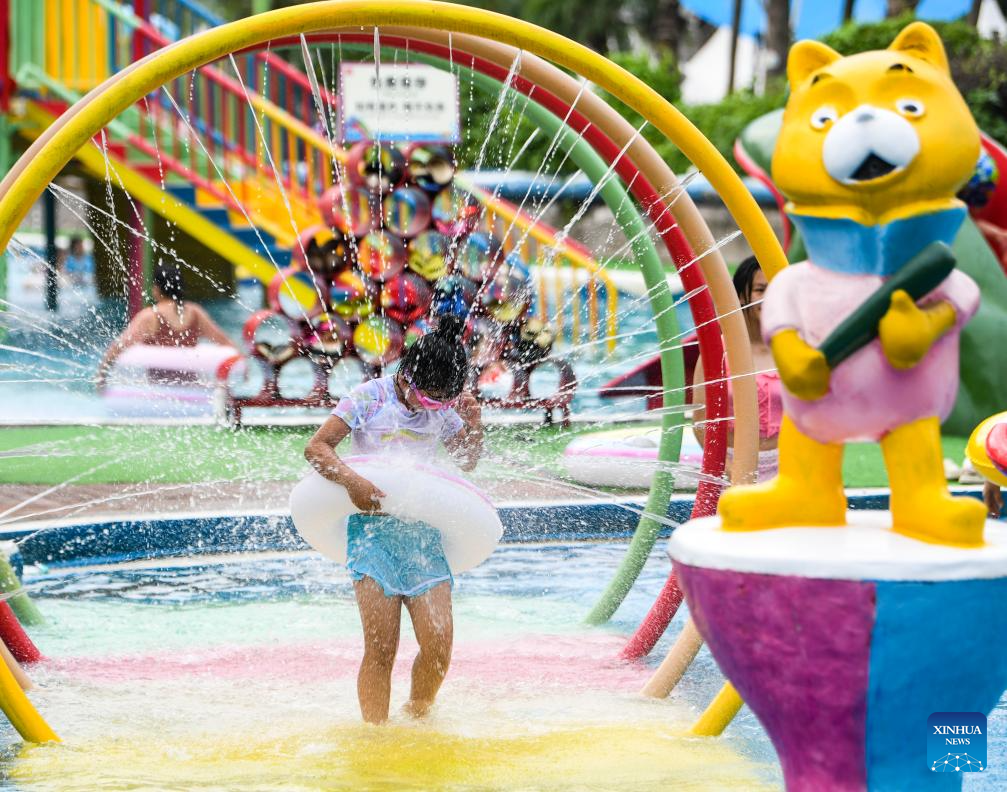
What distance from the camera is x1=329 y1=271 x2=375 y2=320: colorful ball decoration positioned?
1005 centimetres

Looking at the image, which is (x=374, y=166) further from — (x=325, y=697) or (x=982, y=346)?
(x=325, y=697)

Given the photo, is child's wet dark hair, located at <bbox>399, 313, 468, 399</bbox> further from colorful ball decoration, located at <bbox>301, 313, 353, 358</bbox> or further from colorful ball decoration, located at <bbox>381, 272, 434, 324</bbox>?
colorful ball decoration, located at <bbox>381, 272, 434, 324</bbox>

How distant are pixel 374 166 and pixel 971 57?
12274 millimetres

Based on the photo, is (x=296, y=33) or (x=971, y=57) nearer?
(x=296, y=33)

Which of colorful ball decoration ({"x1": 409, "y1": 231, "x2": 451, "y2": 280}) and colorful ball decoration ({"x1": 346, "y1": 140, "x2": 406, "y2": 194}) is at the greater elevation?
colorful ball decoration ({"x1": 346, "y1": 140, "x2": 406, "y2": 194})

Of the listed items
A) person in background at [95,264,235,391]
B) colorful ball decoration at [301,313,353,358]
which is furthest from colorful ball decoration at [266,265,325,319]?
person in background at [95,264,235,391]

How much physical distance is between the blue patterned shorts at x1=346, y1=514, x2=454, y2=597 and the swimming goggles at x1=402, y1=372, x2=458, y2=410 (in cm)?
33

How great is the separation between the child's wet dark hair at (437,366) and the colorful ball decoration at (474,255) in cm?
585

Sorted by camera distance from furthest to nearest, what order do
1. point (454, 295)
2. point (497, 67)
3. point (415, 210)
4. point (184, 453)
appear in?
point (415, 210)
point (454, 295)
point (184, 453)
point (497, 67)

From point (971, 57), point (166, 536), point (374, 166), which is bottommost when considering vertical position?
point (166, 536)

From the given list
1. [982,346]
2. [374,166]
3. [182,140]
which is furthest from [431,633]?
[182,140]

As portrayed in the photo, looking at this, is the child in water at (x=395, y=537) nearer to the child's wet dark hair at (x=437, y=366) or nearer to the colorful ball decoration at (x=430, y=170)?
the child's wet dark hair at (x=437, y=366)

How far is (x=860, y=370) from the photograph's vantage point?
2.69 m

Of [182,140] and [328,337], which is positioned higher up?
[182,140]
